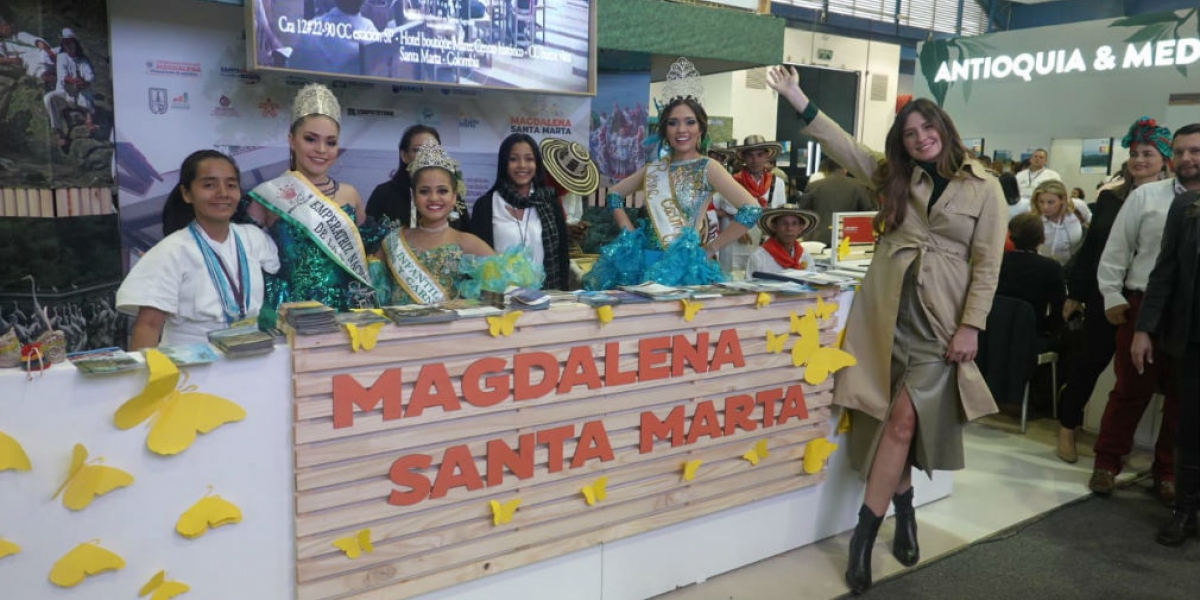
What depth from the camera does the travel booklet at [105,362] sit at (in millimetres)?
1590

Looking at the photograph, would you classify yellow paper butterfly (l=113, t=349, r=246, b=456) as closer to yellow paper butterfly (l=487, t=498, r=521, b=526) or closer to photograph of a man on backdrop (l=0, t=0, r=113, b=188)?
yellow paper butterfly (l=487, t=498, r=521, b=526)

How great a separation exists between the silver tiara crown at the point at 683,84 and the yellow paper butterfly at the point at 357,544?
209 centimetres

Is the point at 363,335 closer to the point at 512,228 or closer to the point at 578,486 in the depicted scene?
the point at 578,486

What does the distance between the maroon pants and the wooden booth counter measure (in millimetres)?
1572

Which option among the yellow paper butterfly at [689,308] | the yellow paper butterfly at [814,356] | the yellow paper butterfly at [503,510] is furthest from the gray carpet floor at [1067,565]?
the yellow paper butterfly at [503,510]

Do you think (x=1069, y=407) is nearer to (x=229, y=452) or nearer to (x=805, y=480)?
(x=805, y=480)

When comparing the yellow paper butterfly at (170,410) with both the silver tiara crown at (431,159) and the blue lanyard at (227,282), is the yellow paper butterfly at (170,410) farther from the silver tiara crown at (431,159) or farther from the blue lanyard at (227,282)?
Result: the silver tiara crown at (431,159)

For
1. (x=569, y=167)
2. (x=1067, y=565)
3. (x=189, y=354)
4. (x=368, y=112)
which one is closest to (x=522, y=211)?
(x=569, y=167)

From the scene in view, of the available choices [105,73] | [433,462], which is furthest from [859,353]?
[105,73]

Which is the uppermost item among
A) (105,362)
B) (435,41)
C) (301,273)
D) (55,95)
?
(435,41)

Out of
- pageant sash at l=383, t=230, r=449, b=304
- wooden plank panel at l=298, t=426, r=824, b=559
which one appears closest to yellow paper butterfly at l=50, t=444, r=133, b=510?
wooden plank panel at l=298, t=426, r=824, b=559

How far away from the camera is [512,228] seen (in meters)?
2.98

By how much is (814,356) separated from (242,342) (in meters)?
1.79

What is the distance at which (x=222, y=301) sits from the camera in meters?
2.14
